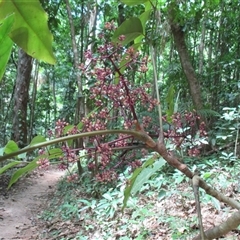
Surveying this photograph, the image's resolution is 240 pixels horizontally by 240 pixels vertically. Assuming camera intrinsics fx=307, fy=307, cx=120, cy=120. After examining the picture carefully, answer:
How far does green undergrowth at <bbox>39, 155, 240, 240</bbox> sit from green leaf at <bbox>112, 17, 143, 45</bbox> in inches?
52.4

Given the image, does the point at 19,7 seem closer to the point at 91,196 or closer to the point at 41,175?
the point at 91,196

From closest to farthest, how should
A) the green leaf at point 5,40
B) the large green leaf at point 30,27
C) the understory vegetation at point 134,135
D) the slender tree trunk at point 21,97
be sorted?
the green leaf at point 5,40
the large green leaf at point 30,27
the understory vegetation at point 134,135
the slender tree trunk at point 21,97

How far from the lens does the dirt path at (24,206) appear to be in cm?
380

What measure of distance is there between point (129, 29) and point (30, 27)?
1.24 ft

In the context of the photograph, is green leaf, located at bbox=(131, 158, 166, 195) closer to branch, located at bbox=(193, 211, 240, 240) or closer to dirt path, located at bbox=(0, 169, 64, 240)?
branch, located at bbox=(193, 211, 240, 240)

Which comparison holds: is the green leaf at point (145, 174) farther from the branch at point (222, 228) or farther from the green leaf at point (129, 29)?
the green leaf at point (129, 29)

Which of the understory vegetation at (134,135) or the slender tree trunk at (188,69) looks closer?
the understory vegetation at (134,135)

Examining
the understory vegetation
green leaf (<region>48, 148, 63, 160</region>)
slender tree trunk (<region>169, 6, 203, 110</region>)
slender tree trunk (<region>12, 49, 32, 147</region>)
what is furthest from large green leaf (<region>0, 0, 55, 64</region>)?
slender tree trunk (<region>12, 49, 32, 147</region>)

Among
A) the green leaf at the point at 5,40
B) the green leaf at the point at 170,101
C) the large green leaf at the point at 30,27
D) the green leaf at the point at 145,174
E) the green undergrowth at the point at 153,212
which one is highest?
the large green leaf at the point at 30,27

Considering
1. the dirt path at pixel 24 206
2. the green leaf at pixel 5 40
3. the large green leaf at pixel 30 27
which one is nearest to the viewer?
the green leaf at pixel 5 40

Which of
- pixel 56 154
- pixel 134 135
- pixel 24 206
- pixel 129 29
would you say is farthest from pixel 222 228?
pixel 24 206

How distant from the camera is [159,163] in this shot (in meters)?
0.97

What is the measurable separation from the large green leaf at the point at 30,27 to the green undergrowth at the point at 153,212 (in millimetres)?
1544

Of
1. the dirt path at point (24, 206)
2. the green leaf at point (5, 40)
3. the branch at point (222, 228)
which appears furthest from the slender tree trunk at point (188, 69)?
the green leaf at point (5, 40)
